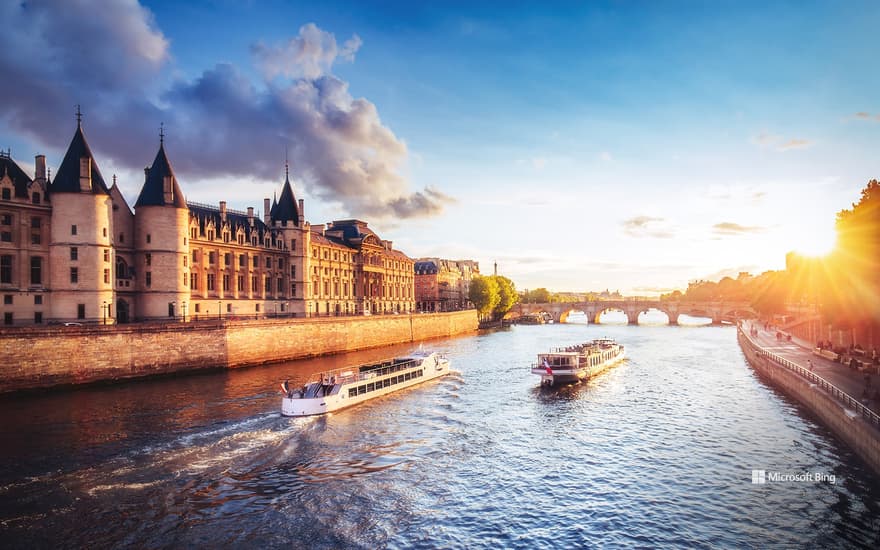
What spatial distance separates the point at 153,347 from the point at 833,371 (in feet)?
192

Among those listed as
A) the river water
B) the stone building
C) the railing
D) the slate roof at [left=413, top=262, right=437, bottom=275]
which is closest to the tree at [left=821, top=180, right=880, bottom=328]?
the railing

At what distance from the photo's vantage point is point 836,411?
31781 mm

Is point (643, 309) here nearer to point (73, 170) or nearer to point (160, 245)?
point (160, 245)

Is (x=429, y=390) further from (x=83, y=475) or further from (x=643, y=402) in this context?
(x=83, y=475)

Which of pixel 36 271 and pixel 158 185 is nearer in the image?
pixel 36 271

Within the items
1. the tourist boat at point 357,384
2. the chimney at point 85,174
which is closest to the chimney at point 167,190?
the chimney at point 85,174

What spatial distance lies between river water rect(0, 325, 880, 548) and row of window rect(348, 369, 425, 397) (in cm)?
156

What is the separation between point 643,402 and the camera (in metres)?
44.9

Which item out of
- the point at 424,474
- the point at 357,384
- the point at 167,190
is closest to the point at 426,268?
the point at 167,190

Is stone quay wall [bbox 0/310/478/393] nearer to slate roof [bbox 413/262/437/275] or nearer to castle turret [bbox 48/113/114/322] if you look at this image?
castle turret [bbox 48/113/114/322]

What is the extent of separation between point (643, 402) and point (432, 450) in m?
21.9

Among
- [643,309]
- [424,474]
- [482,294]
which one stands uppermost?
[482,294]

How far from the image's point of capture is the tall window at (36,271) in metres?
51.3

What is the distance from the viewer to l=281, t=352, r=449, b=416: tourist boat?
38.2m
